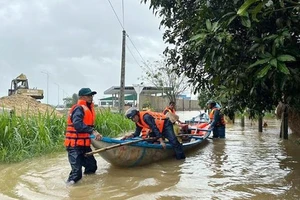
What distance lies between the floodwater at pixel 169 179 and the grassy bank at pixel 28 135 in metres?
0.28

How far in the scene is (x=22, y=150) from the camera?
8.43m

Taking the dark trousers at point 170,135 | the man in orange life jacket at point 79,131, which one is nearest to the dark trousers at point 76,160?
the man in orange life jacket at point 79,131

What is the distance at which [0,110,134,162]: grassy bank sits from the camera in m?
8.20

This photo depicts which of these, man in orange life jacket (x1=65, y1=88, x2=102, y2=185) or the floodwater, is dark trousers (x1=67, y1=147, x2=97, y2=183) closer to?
man in orange life jacket (x1=65, y1=88, x2=102, y2=185)

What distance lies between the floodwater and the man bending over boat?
16.0 inches

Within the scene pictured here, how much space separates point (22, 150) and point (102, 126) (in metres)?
4.40

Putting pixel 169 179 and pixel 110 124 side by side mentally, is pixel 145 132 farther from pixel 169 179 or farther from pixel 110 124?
pixel 110 124

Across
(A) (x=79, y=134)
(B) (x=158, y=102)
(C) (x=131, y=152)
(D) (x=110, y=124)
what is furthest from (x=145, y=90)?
(A) (x=79, y=134)

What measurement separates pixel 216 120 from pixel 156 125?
5.36 meters

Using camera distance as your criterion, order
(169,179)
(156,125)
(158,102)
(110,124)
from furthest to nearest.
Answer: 1. (158,102)
2. (110,124)
3. (156,125)
4. (169,179)

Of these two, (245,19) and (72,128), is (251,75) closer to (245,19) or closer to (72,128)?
(245,19)

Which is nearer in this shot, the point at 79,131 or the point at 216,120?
the point at 79,131

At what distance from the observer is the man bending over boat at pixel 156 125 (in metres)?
7.66

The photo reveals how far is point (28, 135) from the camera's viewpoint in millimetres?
8945
